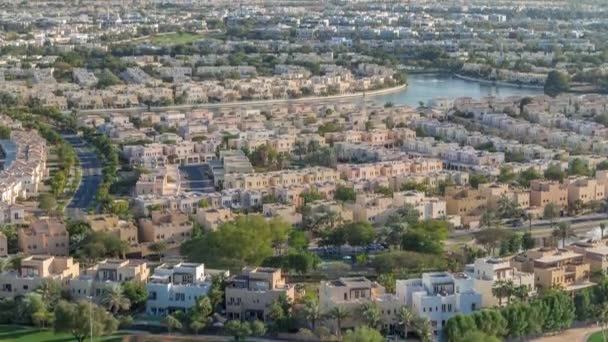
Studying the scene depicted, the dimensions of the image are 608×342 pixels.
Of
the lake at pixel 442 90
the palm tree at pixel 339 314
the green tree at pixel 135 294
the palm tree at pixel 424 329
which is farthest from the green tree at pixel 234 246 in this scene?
the lake at pixel 442 90

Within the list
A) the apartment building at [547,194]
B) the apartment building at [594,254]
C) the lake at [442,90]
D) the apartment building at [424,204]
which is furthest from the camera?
the lake at [442,90]

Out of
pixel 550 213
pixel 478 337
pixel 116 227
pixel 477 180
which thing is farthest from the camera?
pixel 477 180

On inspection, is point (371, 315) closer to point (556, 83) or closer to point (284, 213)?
point (284, 213)

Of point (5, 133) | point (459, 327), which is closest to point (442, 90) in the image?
point (5, 133)

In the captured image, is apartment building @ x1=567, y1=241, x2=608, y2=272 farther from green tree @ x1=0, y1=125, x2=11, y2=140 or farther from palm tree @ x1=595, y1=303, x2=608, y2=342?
green tree @ x1=0, y1=125, x2=11, y2=140

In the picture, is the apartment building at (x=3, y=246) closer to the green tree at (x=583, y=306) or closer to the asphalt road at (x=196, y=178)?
the asphalt road at (x=196, y=178)

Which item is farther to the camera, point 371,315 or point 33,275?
point 33,275

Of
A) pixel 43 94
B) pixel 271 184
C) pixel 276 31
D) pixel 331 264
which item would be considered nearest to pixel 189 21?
pixel 276 31

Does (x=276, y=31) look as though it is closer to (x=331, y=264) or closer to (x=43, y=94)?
(x=43, y=94)
